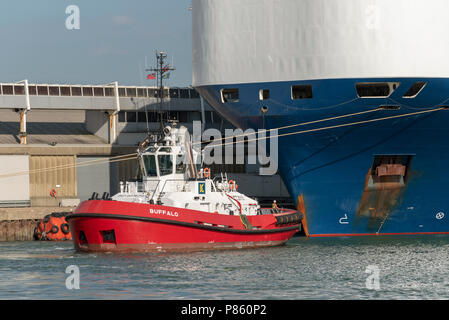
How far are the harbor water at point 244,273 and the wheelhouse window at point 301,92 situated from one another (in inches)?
206

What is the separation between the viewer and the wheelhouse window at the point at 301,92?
1280 inches

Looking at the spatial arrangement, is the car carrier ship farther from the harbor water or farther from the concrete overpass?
the concrete overpass

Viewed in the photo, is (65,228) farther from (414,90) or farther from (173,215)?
(414,90)

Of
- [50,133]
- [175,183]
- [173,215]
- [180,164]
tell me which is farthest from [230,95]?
[50,133]

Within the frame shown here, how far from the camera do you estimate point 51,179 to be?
1833 inches

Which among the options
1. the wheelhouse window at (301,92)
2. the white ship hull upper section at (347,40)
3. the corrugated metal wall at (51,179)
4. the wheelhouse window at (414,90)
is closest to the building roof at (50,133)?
the corrugated metal wall at (51,179)

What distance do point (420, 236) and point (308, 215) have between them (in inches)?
164

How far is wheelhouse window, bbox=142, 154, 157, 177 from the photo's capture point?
102 ft

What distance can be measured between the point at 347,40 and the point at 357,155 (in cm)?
416

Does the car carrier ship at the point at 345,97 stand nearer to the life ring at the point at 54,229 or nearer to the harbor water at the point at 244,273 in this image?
the harbor water at the point at 244,273

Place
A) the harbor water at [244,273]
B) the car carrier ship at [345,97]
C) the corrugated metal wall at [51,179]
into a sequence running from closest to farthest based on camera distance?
1. the harbor water at [244,273]
2. the car carrier ship at [345,97]
3. the corrugated metal wall at [51,179]

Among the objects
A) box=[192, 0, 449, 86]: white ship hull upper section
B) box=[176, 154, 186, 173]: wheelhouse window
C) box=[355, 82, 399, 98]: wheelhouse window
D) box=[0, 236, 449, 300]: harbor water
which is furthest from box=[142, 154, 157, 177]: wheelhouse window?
box=[355, 82, 399, 98]: wheelhouse window
